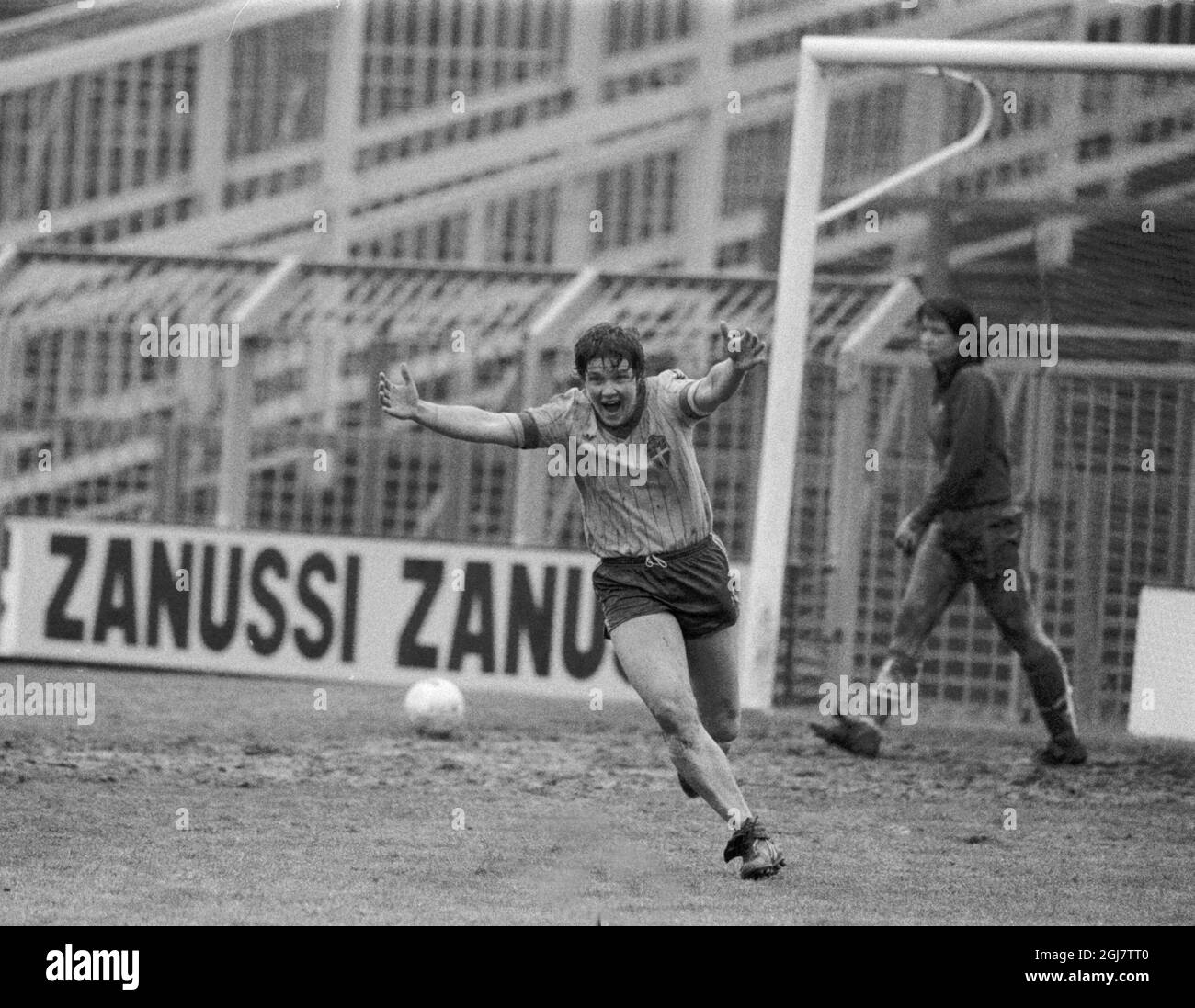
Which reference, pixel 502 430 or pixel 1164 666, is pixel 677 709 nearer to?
pixel 502 430

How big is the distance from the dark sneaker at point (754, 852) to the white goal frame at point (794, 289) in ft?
15.3

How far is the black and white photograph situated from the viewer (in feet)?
26.0

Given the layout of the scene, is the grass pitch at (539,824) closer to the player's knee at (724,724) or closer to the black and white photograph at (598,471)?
the black and white photograph at (598,471)

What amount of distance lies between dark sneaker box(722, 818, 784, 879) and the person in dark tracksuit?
3.22 meters

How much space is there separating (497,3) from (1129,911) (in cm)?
1141

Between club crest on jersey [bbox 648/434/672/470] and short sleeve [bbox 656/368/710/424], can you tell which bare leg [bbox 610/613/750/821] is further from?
short sleeve [bbox 656/368/710/424]

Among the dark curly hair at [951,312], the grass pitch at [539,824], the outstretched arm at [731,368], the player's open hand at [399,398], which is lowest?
the grass pitch at [539,824]

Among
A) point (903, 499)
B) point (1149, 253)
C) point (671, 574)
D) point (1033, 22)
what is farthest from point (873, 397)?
point (671, 574)

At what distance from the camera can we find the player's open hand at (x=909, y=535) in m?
10.6

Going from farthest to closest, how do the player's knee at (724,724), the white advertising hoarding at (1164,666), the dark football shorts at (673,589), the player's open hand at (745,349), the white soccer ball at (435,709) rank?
the white advertising hoarding at (1164,666) → the white soccer ball at (435,709) → the player's knee at (724,724) → the dark football shorts at (673,589) → the player's open hand at (745,349)

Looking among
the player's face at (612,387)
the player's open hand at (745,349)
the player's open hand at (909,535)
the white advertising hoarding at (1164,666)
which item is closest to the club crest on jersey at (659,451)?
the player's face at (612,387)

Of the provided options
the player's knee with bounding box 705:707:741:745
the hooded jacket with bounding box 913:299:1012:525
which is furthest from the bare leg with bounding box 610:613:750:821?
the hooded jacket with bounding box 913:299:1012:525

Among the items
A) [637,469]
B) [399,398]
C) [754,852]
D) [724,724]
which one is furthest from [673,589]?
[399,398]

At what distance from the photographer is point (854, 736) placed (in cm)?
1096
